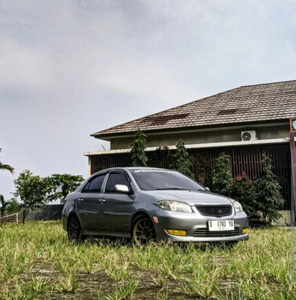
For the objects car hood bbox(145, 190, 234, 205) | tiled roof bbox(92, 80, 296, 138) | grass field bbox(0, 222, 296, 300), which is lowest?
grass field bbox(0, 222, 296, 300)

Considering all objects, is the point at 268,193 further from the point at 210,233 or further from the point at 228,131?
the point at 210,233

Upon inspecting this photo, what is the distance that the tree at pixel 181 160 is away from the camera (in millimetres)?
19648

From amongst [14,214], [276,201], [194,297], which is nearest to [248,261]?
[194,297]

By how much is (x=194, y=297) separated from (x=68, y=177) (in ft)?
68.9

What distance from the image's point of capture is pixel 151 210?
8000 millimetres

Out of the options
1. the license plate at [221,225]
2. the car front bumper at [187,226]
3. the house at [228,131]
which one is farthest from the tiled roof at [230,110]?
the car front bumper at [187,226]

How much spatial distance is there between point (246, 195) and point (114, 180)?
873 cm

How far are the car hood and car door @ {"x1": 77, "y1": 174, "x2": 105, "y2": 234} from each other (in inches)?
61.5

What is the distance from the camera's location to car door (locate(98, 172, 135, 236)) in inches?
338

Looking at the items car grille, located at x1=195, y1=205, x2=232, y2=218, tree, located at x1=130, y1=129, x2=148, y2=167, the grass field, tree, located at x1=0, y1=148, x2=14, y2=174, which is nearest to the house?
tree, located at x1=130, y1=129, x2=148, y2=167

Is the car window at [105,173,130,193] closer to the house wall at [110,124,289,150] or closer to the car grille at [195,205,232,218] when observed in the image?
the car grille at [195,205,232,218]

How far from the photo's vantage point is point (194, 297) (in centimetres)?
425

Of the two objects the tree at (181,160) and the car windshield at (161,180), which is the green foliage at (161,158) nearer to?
the tree at (181,160)

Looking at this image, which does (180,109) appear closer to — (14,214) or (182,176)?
(14,214)
